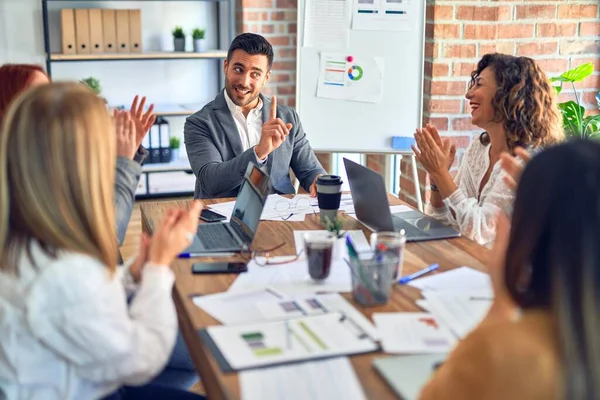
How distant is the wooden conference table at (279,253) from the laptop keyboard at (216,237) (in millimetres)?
74

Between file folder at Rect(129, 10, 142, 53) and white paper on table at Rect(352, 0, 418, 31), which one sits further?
file folder at Rect(129, 10, 142, 53)

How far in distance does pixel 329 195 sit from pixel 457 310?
76cm

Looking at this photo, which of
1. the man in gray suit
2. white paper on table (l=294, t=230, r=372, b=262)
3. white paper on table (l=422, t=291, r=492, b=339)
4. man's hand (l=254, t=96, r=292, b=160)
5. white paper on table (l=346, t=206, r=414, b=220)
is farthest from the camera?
the man in gray suit

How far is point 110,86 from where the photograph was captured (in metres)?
4.94

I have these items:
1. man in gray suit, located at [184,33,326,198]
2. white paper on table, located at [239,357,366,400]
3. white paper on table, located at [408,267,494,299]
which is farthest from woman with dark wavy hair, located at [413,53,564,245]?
white paper on table, located at [239,357,366,400]

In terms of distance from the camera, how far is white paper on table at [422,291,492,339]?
1457 mm

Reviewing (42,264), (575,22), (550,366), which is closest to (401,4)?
(575,22)

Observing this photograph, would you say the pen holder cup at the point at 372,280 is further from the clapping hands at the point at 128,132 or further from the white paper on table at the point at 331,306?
the clapping hands at the point at 128,132

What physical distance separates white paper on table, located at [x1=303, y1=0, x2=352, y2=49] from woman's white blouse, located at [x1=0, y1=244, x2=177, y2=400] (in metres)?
2.31

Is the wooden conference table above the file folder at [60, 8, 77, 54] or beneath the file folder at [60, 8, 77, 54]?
beneath

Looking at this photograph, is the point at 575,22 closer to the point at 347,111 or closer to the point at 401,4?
the point at 401,4

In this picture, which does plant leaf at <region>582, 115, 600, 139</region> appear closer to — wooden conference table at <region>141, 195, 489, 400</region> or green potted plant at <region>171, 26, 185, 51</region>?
wooden conference table at <region>141, 195, 489, 400</region>

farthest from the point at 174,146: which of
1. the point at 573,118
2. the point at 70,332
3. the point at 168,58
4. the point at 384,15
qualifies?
the point at 70,332

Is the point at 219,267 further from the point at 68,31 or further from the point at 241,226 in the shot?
the point at 68,31
